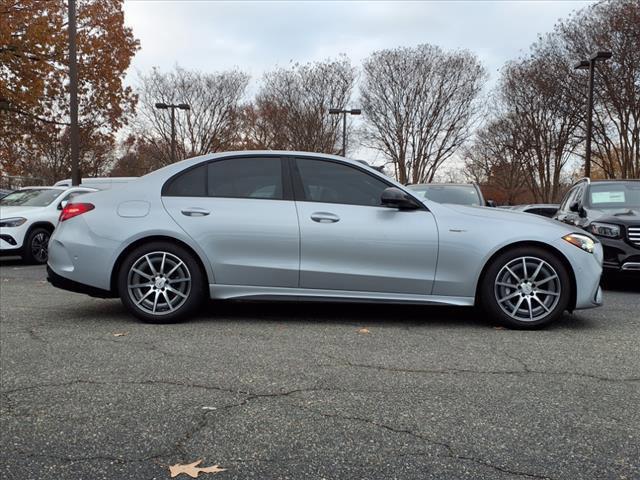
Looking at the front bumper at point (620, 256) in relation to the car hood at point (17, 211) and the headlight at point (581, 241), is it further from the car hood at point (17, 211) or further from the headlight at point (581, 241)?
the car hood at point (17, 211)

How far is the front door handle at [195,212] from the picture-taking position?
5.06 metres

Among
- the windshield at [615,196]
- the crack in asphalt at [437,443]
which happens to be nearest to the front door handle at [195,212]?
the crack in asphalt at [437,443]

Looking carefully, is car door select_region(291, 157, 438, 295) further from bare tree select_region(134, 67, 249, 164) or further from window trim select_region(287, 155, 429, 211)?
bare tree select_region(134, 67, 249, 164)

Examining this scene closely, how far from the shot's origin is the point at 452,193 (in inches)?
408

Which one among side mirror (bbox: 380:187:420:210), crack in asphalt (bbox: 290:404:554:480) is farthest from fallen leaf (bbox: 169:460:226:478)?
side mirror (bbox: 380:187:420:210)

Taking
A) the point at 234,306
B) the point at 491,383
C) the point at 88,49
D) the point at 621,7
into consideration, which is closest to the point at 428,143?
the point at 621,7

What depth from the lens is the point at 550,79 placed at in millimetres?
27766

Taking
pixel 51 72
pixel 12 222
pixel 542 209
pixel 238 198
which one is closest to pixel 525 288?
pixel 238 198

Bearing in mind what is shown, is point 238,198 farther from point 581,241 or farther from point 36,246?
point 36,246

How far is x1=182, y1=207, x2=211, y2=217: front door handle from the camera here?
506cm

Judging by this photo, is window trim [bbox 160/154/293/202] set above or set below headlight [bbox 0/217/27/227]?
above

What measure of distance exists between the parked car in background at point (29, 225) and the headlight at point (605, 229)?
8388mm

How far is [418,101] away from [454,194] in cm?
2162

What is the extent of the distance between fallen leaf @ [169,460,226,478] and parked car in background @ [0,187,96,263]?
881 centimetres
